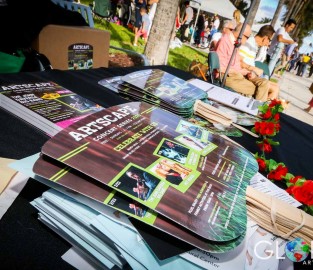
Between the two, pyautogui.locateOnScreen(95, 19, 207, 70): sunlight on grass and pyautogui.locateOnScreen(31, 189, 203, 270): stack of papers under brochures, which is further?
pyautogui.locateOnScreen(95, 19, 207, 70): sunlight on grass

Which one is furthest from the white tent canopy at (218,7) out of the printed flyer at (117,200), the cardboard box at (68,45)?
the printed flyer at (117,200)

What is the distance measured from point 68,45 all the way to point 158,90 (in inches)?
29.9

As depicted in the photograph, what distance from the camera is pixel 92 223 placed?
0.36 meters

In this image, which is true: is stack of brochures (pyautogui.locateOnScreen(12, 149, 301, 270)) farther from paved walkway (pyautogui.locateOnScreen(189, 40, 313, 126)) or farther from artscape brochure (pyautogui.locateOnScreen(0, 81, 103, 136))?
paved walkway (pyautogui.locateOnScreen(189, 40, 313, 126))

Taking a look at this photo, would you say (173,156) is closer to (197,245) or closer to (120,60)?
(197,245)

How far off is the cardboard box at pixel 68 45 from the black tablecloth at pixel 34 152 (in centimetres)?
27

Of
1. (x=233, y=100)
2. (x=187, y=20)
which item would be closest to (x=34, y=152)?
(x=233, y=100)

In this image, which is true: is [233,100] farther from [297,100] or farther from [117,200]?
[297,100]

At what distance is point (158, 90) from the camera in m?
0.91

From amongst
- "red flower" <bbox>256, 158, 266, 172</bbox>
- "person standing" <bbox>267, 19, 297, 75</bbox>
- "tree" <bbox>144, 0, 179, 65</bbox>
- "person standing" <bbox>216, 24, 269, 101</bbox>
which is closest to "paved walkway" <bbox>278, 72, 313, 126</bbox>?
"person standing" <bbox>267, 19, 297, 75</bbox>

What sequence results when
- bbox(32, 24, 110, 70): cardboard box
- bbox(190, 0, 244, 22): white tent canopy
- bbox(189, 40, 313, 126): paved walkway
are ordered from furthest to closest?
bbox(190, 0, 244, 22): white tent canopy → bbox(189, 40, 313, 126): paved walkway → bbox(32, 24, 110, 70): cardboard box

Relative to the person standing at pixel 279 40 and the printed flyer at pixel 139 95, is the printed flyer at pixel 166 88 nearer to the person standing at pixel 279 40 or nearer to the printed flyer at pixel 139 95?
the printed flyer at pixel 139 95

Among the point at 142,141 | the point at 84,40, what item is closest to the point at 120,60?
the point at 84,40

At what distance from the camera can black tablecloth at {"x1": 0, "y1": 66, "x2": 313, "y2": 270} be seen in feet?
1.21
